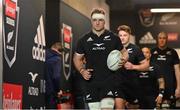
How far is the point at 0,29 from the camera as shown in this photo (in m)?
6.19

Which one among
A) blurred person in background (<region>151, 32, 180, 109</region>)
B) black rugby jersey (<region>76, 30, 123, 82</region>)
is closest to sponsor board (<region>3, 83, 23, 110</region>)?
black rugby jersey (<region>76, 30, 123, 82</region>)

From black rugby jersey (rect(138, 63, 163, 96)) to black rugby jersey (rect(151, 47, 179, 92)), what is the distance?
0.39 metres

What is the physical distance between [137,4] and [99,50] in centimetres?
1051

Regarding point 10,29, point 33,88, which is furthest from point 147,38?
point 10,29

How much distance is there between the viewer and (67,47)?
36.8 ft

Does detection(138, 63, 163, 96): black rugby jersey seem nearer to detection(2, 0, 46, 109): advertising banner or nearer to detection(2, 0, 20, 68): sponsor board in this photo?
detection(2, 0, 46, 109): advertising banner

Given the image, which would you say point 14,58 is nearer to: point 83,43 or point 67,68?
point 83,43

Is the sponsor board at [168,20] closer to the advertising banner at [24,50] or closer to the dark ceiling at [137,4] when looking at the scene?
the dark ceiling at [137,4]

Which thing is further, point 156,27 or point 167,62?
point 156,27

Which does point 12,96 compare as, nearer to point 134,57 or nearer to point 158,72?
point 134,57

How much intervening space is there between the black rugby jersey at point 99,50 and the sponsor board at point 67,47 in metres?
2.93

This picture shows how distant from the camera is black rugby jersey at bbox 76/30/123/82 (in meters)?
7.55

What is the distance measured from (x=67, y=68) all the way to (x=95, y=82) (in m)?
3.68

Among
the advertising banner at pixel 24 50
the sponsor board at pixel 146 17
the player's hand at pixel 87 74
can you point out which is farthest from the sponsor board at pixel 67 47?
the sponsor board at pixel 146 17
